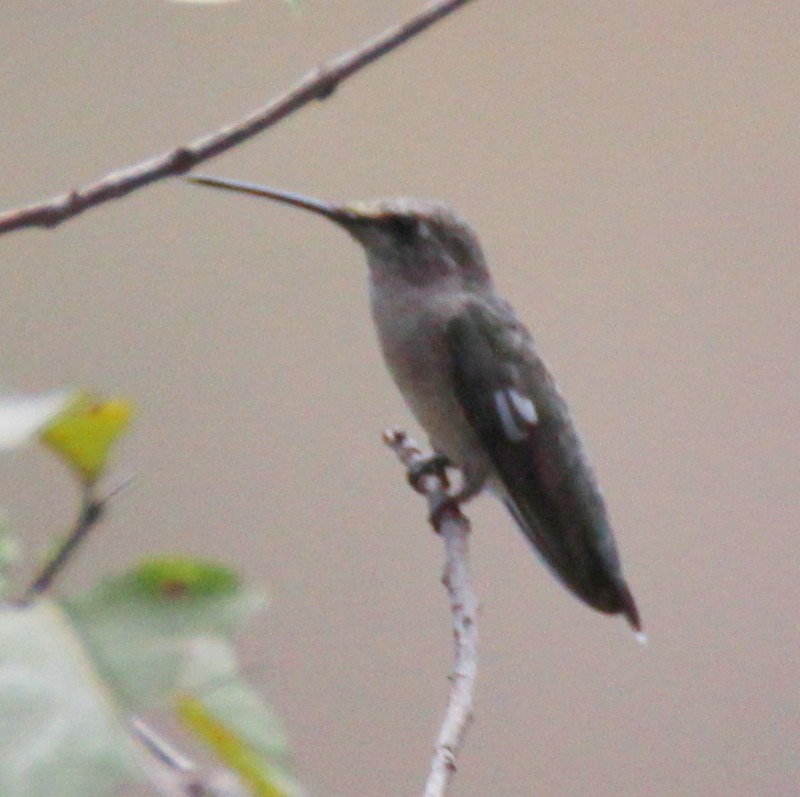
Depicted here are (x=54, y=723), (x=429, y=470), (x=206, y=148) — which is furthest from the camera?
(x=429, y=470)

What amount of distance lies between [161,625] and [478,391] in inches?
55.1

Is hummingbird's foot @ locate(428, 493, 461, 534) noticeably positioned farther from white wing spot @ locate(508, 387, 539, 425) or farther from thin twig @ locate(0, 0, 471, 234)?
thin twig @ locate(0, 0, 471, 234)

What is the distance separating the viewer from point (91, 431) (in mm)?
441

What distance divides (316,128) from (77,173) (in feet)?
2.67

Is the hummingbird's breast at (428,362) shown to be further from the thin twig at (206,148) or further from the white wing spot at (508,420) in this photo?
the thin twig at (206,148)

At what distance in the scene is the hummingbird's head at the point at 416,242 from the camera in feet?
5.62

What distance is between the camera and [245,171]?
3854mm

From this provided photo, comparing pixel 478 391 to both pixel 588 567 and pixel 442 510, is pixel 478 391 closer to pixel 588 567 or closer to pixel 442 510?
pixel 442 510

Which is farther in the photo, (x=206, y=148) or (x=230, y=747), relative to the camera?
(x=206, y=148)

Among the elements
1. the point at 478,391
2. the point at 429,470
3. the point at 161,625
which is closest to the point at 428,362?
the point at 478,391

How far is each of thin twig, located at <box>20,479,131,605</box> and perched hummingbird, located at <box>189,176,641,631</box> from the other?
119 centimetres

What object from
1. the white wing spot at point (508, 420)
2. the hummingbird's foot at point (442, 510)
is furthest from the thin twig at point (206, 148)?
the white wing spot at point (508, 420)

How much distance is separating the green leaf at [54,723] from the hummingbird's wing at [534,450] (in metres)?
1.41

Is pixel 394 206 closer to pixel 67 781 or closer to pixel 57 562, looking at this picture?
pixel 57 562
